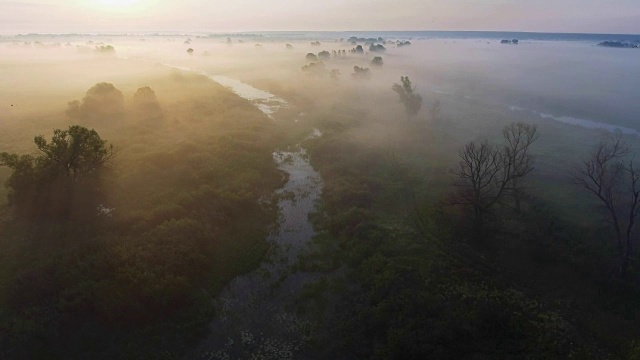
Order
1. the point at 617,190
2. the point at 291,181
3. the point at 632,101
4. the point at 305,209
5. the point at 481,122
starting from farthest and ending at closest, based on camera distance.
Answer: the point at 632,101 < the point at 481,122 < the point at 291,181 < the point at 617,190 < the point at 305,209

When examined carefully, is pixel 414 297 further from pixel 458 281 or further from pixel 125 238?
pixel 125 238

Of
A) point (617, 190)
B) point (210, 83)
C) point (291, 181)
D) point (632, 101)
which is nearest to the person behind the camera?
point (617, 190)

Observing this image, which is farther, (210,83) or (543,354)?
(210,83)

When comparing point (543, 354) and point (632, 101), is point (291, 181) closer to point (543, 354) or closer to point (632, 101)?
point (543, 354)

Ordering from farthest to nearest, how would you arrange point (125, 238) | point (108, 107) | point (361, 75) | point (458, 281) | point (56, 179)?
point (361, 75)
point (108, 107)
point (56, 179)
point (125, 238)
point (458, 281)

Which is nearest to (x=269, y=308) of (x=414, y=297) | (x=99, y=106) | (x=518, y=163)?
(x=414, y=297)

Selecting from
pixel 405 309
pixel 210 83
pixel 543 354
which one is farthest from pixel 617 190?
pixel 210 83
